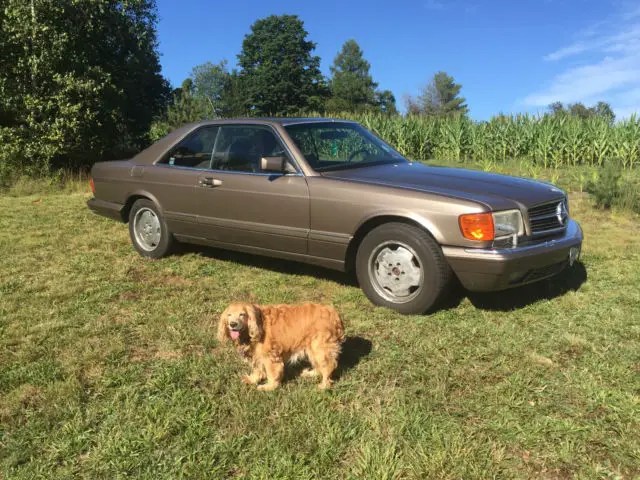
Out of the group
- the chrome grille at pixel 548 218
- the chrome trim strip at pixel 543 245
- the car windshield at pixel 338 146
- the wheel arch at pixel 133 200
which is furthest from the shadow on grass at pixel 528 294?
the wheel arch at pixel 133 200

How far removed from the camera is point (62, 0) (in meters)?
14.5

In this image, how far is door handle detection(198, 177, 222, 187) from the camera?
499cm

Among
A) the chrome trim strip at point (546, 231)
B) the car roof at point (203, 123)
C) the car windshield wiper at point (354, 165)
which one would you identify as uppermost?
the car roof at point (203, 123)

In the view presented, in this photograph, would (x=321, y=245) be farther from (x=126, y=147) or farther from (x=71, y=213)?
(x=126, y=147)

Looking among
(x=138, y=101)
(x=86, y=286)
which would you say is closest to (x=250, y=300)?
(x=86, y=286)

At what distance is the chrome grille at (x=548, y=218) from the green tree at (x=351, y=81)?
222 feet

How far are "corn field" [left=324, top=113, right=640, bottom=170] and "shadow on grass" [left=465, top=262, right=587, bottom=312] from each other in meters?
8.69

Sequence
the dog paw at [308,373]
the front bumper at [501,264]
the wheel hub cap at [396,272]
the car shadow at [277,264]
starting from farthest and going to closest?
1. the car shadow at [277,264]
2. the wheel hub cap at [396,272]
3. the front bumper at [501,264]
4. the dog paw at [308,373]

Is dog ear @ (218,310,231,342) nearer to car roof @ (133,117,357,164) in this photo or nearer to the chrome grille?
the chrome grille

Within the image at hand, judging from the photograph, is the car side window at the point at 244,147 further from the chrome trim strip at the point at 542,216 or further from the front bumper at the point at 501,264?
the chrome trim strip at the point at 542,216

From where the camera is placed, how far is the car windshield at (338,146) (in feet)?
15.4

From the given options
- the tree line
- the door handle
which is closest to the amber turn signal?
the door handle

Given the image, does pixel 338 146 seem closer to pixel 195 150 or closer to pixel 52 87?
pixel 195 150

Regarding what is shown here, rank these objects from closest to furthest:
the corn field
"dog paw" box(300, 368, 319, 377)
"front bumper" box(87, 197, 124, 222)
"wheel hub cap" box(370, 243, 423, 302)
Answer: "dog paw" box(300, 368, 319, 377)
"wheel hub cap" box(370, 243, 423, 302)
"front bumper" box(87, 197, 124, 222)
the corn field
